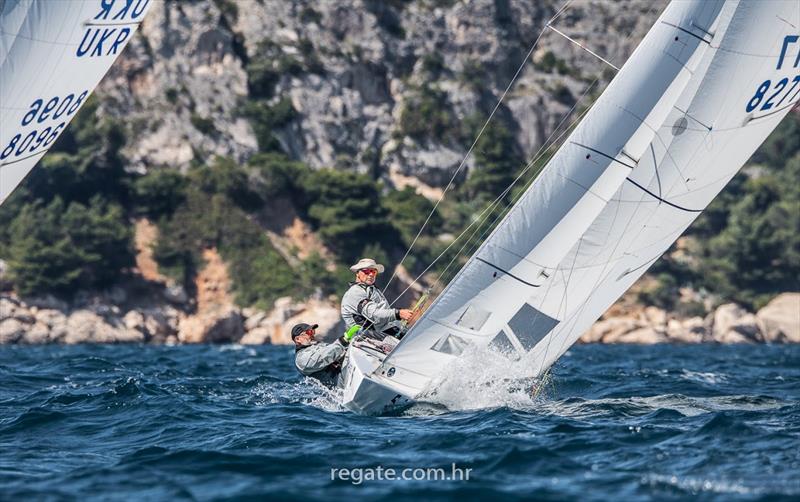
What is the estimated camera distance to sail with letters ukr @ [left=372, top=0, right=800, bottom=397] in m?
11.3

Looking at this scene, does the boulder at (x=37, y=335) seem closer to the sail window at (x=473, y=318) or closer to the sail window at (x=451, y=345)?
the sail window at (x=451, y=345)

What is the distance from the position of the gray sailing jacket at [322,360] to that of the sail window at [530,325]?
2274mm

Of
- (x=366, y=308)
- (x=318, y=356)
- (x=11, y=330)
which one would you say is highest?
(x=366, y=308)

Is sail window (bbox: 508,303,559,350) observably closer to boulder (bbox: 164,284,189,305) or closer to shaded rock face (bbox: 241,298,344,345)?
shaded rock face (bbox: 241,298,344,345)

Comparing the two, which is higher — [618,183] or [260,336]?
[618,183]

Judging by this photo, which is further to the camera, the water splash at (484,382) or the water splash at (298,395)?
the water splash at (298,395)

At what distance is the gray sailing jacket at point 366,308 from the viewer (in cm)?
1292

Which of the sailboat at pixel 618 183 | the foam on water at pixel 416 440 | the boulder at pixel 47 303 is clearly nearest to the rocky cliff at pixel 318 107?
the boulder at pixel 47 303

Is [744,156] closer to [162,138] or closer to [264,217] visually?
[264,217]

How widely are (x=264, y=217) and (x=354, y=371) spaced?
138 ft

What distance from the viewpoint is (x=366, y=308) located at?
42.6 ft

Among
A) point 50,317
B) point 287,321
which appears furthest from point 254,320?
point 50,317

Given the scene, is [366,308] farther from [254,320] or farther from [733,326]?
[733,326]

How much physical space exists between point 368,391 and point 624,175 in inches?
138
